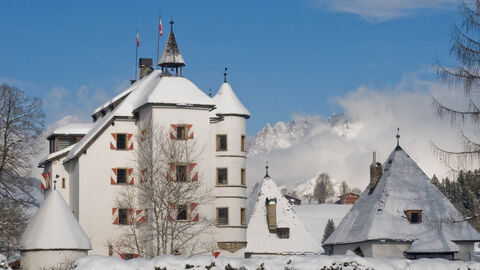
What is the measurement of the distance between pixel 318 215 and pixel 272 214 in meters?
103

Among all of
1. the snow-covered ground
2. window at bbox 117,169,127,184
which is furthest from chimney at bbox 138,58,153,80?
the snow-covered ground

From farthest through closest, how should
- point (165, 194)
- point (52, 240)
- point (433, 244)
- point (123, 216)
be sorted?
point (123, 216), point (433, 244), point (165, 194), point (52, 240)

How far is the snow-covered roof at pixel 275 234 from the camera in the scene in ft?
238

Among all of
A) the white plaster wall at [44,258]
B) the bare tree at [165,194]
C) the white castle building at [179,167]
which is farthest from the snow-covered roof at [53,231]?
the white castle building at [179,167]

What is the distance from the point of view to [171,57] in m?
59.2

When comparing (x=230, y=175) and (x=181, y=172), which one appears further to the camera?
(x=230, y=175)

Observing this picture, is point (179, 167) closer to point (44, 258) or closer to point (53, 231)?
point (53, 231)

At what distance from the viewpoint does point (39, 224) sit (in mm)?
36469

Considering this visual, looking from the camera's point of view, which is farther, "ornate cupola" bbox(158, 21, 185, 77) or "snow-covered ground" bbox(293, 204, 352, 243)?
"snow-covered ground" bbox(293, 204, 352, 243)

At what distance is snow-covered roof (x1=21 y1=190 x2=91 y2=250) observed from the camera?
35.8 meters

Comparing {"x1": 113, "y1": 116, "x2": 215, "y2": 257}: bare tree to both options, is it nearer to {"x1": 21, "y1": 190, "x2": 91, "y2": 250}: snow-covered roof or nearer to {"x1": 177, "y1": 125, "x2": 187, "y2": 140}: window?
{"x1": 177, "y1": 125, "x2": 187, "y2": 140}: window

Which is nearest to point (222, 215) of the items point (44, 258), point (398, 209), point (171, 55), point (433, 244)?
point (171, 55)

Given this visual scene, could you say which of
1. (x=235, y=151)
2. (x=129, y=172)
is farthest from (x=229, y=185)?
(x=129, y=172)

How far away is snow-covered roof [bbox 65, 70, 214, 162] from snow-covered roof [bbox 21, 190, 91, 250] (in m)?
19.5
